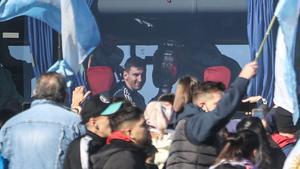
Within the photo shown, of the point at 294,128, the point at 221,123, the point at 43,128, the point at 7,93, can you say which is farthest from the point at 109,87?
the point at 221,123

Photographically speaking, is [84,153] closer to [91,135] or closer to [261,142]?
[91,135]

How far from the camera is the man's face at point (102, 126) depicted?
6977 millimetres

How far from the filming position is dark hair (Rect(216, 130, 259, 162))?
248 inches

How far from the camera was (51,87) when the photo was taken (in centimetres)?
729

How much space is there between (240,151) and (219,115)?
260 mm

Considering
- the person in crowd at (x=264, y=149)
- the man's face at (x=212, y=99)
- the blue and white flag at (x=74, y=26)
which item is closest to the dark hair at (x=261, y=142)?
the person in crowd at (x=264, y=149)

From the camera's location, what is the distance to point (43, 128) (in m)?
7.31

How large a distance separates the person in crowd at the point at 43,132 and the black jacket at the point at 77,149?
1.03ft

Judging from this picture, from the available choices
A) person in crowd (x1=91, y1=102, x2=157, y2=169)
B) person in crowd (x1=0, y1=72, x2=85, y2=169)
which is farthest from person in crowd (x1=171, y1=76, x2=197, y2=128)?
person in crowd (x1=91, y1=102, x2=157, y2=169)

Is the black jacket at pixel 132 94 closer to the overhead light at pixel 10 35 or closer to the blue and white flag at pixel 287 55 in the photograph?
the overhead light at pixel 10 35

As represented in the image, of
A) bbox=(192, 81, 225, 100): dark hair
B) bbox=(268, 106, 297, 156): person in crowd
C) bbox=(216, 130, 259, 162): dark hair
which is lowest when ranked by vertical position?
bbox=(268, 106, 297, 156): person in crowd

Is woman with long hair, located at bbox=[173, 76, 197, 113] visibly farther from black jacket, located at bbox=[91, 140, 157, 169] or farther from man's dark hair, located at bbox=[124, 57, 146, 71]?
man's dark hair, located at bbox=[124, 57, 146, 71]

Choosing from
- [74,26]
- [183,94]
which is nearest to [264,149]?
[183,94]

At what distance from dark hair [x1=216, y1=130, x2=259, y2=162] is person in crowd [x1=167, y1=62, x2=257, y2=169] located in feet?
0.44
